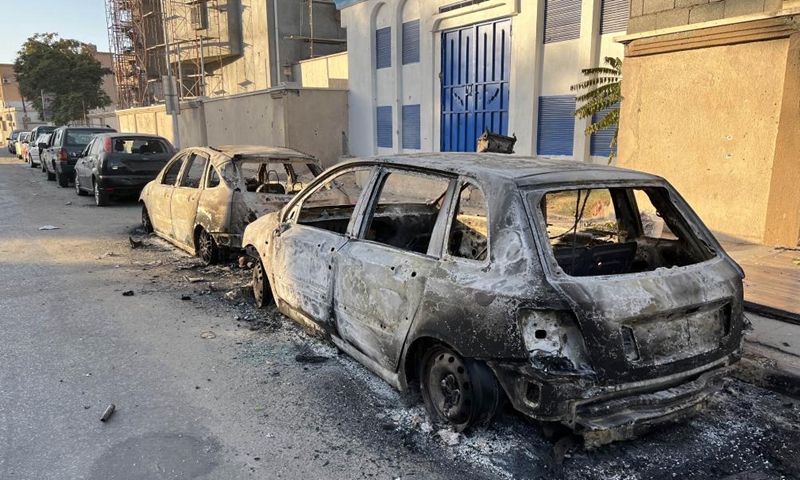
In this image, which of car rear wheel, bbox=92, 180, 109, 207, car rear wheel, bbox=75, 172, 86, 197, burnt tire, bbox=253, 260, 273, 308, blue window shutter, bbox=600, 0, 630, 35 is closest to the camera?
burnt tire, bbox=253, 260, 273, 308

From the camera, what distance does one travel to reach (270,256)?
5223 millimetres

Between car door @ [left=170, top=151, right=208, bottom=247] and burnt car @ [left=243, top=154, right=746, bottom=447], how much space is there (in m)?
3.84

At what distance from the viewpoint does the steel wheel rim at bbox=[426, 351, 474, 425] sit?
10.5ft

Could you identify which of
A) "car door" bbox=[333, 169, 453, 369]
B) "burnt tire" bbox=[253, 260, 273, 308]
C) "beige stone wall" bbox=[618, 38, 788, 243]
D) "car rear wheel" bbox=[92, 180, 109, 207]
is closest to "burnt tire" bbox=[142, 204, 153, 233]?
"car rear wheel" bbox=[92, 180, 109, 207]

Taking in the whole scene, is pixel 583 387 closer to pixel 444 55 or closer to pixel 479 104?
pixel 479 104

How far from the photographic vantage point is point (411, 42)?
16.2 meters

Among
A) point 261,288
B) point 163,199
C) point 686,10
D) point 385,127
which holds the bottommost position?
point 261,288

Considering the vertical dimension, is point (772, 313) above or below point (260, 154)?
below

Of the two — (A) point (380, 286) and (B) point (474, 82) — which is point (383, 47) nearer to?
(B) point (474, 82)

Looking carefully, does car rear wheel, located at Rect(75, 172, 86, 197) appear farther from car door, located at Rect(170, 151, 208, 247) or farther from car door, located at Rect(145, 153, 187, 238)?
car door, located at Rect(170, 151, 208, 247)

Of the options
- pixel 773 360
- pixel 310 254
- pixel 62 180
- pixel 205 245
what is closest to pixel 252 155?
pixel 205 245

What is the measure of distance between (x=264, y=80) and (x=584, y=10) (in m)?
19.0

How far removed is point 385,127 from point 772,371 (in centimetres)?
1464

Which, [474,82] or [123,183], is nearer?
[123,183]
